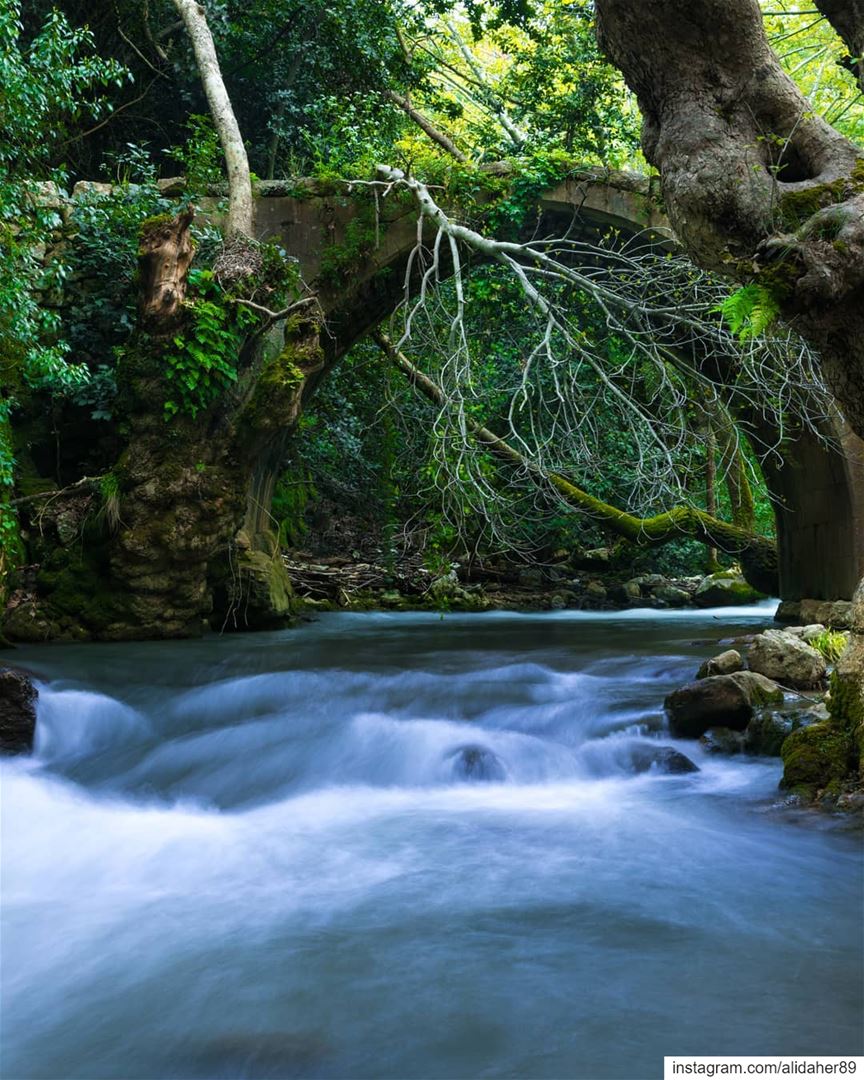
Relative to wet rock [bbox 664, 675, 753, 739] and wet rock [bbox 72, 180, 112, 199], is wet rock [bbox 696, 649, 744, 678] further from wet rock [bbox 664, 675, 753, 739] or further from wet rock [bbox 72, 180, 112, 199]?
wet rock [bbox 72, 180, 112, 199]

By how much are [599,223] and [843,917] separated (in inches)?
398

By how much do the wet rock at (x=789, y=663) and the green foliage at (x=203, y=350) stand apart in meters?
5.57

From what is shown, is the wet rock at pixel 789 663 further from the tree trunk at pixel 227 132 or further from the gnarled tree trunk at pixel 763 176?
the tree trunk at pixel 227 132

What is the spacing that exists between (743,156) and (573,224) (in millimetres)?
6336

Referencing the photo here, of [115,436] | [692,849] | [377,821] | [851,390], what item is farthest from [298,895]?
[115,436]

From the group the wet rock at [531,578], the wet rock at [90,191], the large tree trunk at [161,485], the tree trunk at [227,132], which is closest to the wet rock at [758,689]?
the large tree trunk at [161,485]

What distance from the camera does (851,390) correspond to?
4.96 meters

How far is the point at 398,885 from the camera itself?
4.20 metres

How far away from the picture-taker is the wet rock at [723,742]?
19.4 feet

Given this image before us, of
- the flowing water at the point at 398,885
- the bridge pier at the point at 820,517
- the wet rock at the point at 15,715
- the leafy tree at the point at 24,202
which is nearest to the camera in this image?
the flowing water at the point at 398,885

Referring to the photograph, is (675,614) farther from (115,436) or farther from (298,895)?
(298,895)

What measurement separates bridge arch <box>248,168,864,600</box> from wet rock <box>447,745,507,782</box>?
614 cm

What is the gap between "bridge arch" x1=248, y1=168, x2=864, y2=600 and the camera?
11.3m

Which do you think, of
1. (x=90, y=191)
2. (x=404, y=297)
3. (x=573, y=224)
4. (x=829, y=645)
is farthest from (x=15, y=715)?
(x=573, y=224)
